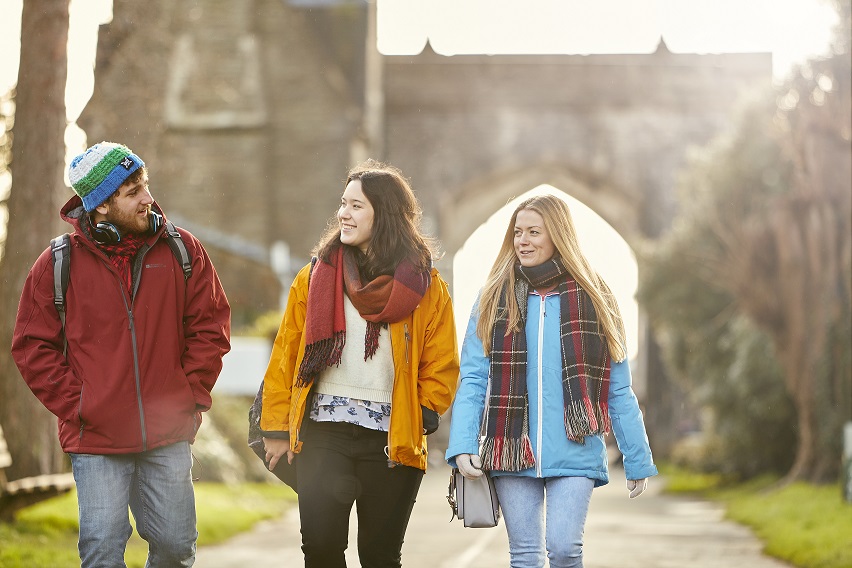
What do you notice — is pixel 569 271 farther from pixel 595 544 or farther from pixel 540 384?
pixel 595 544

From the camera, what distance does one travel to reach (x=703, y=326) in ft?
71.3

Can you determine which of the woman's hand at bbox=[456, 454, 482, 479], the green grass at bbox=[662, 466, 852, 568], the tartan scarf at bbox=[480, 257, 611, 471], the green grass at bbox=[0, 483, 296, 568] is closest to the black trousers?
the woman's hand at bbox=[456, 454, 482, 479]

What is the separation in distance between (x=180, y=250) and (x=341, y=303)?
1.81 feet

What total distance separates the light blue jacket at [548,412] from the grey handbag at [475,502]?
0.20 ft

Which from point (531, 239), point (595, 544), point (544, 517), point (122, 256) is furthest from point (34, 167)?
point (544, 517)

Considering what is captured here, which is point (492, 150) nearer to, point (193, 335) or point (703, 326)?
point (703, 326)

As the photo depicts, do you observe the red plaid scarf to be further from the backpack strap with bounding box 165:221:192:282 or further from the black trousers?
the black trousers

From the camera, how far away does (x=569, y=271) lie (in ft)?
16.2

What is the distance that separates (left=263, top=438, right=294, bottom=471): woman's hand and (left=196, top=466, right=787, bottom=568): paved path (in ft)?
14.4

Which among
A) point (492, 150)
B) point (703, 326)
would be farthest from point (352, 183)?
point (492, 150)

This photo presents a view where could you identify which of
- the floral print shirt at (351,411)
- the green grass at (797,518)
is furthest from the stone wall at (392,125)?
the floral print shirt at (351,411)

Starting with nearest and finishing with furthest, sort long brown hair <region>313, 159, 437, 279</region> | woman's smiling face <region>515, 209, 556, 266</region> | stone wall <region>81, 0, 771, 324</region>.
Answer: long brown hair <region>313, 159, 437, 279</region>, woman's smiling face <region>515, 209, 556, 266</region>, stone wall <region>81, 0, 771, 324</region>

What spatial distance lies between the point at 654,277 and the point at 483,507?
58.8ft

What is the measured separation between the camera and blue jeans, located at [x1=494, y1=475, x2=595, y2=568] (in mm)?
4637
